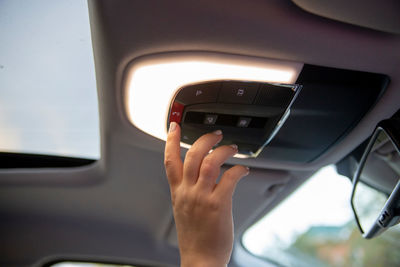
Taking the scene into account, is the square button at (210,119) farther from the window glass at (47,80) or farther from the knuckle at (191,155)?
the window glass at (47,80)

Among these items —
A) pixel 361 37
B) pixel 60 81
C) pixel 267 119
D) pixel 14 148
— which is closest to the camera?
pixel 361 37

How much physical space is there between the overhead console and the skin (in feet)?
0.47

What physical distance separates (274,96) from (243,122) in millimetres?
116

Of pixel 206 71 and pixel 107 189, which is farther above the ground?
pixel 206 71

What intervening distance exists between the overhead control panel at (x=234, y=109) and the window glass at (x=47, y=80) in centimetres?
33

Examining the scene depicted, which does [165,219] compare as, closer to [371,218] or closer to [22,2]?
[371,218]

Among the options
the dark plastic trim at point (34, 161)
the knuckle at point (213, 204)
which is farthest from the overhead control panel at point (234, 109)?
the dark plastic trim at point (34, 161)

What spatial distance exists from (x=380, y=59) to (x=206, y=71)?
1.21 feet

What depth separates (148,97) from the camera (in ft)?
2.63

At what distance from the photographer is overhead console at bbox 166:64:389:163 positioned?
76cm

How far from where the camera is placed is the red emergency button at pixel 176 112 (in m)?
0.81

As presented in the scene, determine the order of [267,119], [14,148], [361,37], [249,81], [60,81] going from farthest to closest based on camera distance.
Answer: [14,148]
[60,81]
[267,119]
[249,81]
[361,37]

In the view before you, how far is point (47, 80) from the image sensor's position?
3.31 ft

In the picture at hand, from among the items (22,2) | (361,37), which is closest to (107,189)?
(22,2)
